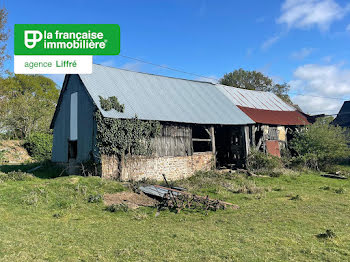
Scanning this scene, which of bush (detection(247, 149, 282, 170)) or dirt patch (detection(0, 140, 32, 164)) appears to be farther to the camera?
dirt patch (detection(0, 140, 32, 164))

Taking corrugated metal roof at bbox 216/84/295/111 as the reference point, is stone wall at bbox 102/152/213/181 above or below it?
below

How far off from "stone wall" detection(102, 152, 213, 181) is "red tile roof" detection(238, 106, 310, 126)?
19.7 ft

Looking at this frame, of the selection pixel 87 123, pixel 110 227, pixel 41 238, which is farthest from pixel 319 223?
pixel 87 123

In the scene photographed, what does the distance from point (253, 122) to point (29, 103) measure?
28.9m

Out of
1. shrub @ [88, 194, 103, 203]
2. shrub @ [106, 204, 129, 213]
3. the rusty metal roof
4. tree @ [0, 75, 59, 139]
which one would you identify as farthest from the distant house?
tree @ [0, 75, 59, 139]

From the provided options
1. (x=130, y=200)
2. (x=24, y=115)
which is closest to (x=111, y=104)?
(x=130, y=200)

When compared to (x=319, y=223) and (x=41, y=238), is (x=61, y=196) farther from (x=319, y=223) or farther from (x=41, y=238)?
(x=319, y=223)

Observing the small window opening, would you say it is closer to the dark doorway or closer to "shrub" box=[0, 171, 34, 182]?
the dark doorway

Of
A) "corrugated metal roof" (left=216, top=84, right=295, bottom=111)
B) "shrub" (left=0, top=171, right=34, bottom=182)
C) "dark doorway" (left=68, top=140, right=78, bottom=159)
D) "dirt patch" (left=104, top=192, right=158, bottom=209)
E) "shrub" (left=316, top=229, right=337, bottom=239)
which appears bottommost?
"dirt patch" (left=104, top=192, right=158, bottom=209)

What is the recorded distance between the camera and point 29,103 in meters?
34.3

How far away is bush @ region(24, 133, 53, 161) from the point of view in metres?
28.6

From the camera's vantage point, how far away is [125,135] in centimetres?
1511

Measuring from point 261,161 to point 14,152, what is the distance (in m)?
24.9

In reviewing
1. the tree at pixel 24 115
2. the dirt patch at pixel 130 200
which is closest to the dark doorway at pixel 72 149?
the dirt patch at pixel 130 200
